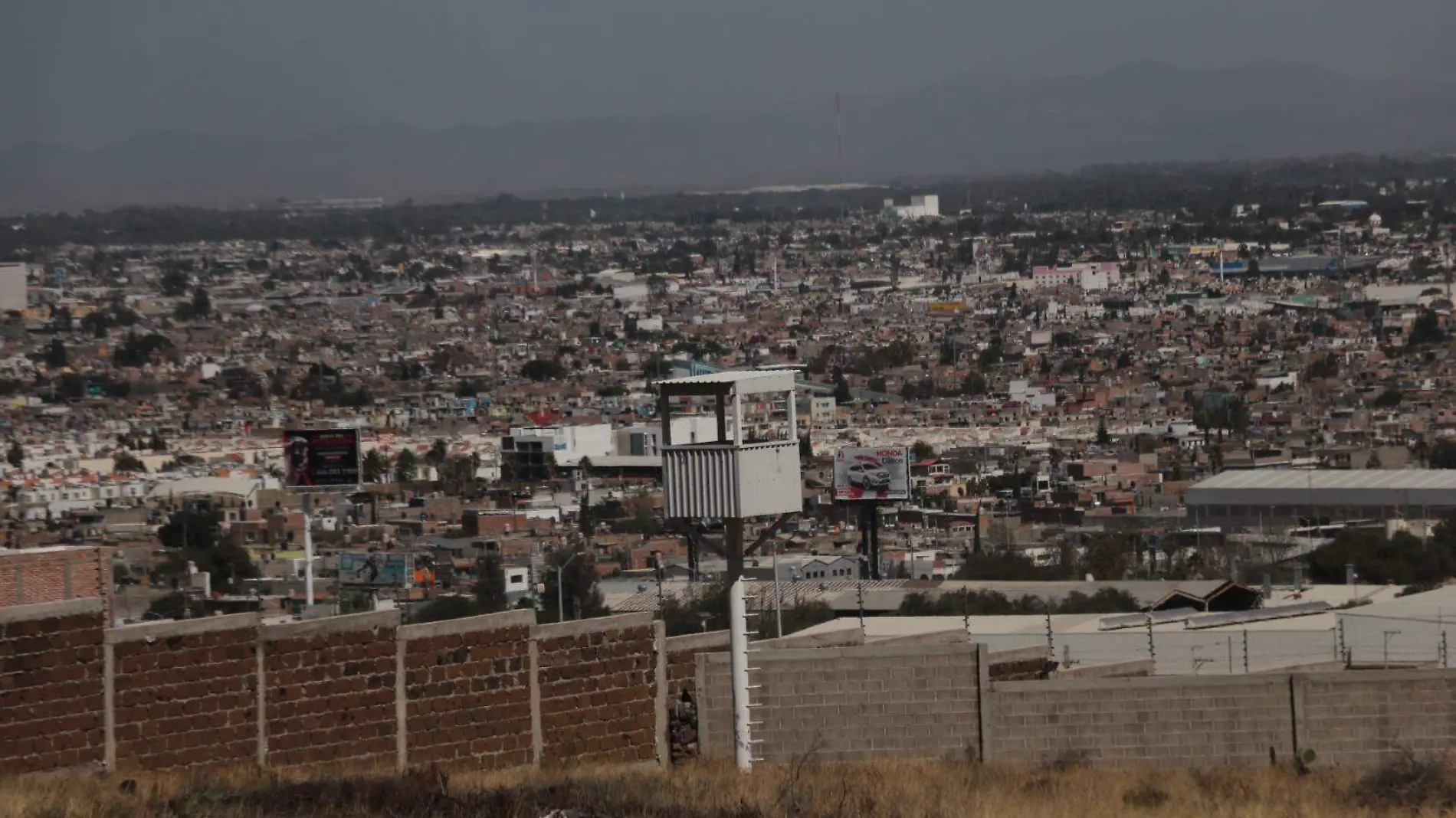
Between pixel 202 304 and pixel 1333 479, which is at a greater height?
pixel 202 304

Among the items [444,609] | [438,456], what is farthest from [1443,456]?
[444,609]

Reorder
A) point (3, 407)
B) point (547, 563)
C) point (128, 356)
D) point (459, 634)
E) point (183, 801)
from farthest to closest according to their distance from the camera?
point (128, 356) < point (3, 407) < point (547, 563) < point (459, 634) < point (183, 801)

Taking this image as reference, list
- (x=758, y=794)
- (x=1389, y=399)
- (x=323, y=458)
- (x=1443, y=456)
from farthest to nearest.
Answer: (x=1389, y=399), (x=1443, y=456), (x=323, y=458), (x=758, y=794)

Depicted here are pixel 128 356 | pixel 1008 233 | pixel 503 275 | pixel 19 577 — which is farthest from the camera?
pixel 1008 233

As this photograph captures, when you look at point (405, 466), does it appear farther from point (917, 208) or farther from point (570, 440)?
point (917, 208)

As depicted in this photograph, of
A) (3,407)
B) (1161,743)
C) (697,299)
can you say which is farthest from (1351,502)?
(697,299)

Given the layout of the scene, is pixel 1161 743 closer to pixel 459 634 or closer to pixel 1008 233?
pixel 459 634
